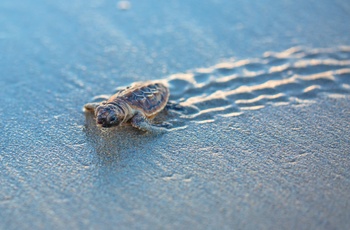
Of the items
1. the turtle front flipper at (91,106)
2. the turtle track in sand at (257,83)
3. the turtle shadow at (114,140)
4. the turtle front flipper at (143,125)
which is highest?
the turtle track in sand at (257,83)

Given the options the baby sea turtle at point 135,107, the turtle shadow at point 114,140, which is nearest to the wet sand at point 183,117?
the turtle shadow at point 114,140

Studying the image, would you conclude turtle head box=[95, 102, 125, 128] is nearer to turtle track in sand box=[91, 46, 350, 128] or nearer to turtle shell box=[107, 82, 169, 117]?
turtle shell box=[107, 82, 169, 117]

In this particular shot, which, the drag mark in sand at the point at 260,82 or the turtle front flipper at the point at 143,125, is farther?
the drag mark in sand at the point at 260,82

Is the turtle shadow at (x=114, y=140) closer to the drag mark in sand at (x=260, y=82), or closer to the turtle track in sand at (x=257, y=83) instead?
the turtle track in sand at (x=257, y=83)

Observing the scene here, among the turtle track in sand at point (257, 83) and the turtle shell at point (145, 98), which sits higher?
the turtle track in sand at point (257, 83)

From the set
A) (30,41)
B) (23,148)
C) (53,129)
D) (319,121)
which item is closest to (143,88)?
(53,129)

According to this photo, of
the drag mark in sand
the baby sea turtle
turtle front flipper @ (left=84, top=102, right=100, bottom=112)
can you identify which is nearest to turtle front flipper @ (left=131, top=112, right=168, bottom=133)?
the baby sea turtle

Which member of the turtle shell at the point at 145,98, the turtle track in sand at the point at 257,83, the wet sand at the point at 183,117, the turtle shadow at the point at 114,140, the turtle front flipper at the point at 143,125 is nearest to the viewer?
the wet sand at the point at 183,117

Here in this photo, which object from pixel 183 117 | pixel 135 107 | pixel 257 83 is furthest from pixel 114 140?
pixel 257 83
